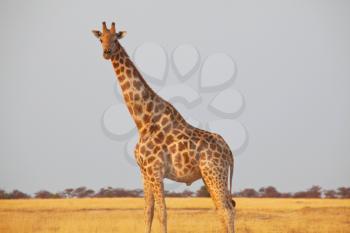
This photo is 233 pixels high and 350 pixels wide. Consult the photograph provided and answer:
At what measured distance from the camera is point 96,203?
88.2ft

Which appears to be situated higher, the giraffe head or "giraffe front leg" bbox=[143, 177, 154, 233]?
the giraffe head

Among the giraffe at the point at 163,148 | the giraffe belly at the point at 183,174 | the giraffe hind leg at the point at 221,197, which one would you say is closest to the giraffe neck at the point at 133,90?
the giraffe at the point at 163,148

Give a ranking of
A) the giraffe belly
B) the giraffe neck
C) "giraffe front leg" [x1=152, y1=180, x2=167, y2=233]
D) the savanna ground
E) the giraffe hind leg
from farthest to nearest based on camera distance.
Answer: the savanna ground → the giraffe neck → the giraffe belly → the giraffe hind leg → "giraffe front leg" [x1=152, y1=180, x2=167, y2=233]

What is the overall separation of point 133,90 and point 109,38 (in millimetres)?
1242

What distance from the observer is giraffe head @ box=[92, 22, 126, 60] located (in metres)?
13.0

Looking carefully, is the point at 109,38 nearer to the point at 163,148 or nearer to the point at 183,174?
the point at 163,148

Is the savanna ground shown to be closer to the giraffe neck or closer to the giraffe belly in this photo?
the giraffe belly

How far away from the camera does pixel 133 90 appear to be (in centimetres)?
1341

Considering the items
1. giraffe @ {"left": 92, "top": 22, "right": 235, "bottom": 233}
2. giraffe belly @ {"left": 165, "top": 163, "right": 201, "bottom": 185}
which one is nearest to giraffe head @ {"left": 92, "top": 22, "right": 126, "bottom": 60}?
giraffe @ {"left": 92, "top": 22, "right": 235, "bottom": 233}

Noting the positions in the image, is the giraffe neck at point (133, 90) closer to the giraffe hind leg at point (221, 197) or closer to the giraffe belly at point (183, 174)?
the giraffe belly at point (183, 174)

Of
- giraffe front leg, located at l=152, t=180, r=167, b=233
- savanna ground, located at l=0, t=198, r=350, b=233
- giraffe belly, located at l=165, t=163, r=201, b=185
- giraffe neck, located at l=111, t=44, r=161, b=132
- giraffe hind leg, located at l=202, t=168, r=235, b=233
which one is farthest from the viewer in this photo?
savanna ground, located at l=0, t=198, r=350, b=233

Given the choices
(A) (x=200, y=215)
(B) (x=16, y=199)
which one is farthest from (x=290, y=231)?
(B) (x=16, y=199)

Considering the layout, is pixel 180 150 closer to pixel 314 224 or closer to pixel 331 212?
pixel 314 224

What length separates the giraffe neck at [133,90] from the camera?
43.8ft
